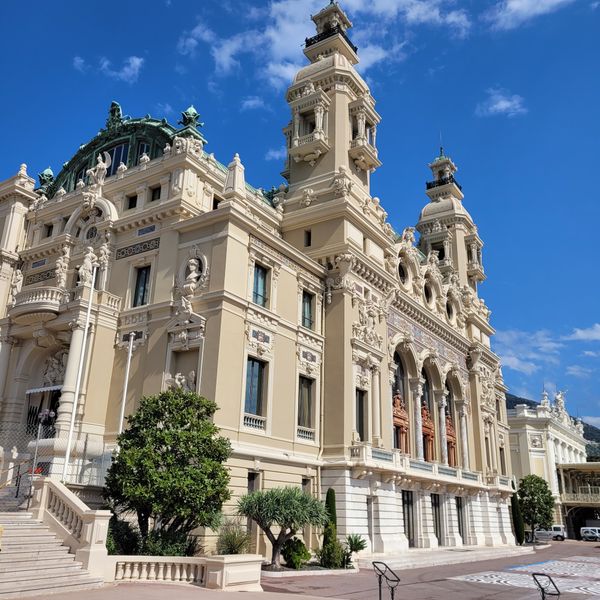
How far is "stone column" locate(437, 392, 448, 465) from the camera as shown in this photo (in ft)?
148

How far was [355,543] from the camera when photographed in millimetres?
27078

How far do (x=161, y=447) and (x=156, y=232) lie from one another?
14.4 metres

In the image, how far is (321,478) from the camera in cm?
3030

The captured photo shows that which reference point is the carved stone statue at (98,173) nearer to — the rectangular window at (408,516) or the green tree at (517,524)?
the rectangular window at (408,516)

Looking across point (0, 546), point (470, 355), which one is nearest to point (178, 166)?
point (0, 546)

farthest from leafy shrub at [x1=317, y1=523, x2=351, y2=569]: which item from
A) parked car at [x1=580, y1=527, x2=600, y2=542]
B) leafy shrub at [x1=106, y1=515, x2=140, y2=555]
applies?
parked car at [x1=580, y1=527, x2=600, y2=542]

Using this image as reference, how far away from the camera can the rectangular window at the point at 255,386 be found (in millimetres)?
27484

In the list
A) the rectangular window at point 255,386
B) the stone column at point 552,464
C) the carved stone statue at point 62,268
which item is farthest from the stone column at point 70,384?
the stone column at point 552,464

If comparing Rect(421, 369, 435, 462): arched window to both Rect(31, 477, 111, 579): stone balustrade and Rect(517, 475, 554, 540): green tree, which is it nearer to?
Rect(517, 475, 554, 540): green tree

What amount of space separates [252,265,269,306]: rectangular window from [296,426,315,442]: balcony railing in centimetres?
664

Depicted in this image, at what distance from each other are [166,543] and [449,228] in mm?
49881

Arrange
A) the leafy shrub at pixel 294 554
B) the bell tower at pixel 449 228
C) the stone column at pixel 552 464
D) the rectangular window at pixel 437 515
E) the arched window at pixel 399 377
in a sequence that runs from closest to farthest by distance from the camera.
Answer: the leafy shrub at pixel 294 554 < the rectangular window at pixel 437 515 < the arched window at pixel 399 377 < the bell tower at pixel 449 228 < the stone column at pixel 552 464

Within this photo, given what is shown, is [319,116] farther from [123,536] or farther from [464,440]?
[123,536]

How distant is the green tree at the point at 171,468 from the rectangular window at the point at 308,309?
38.5 ft
